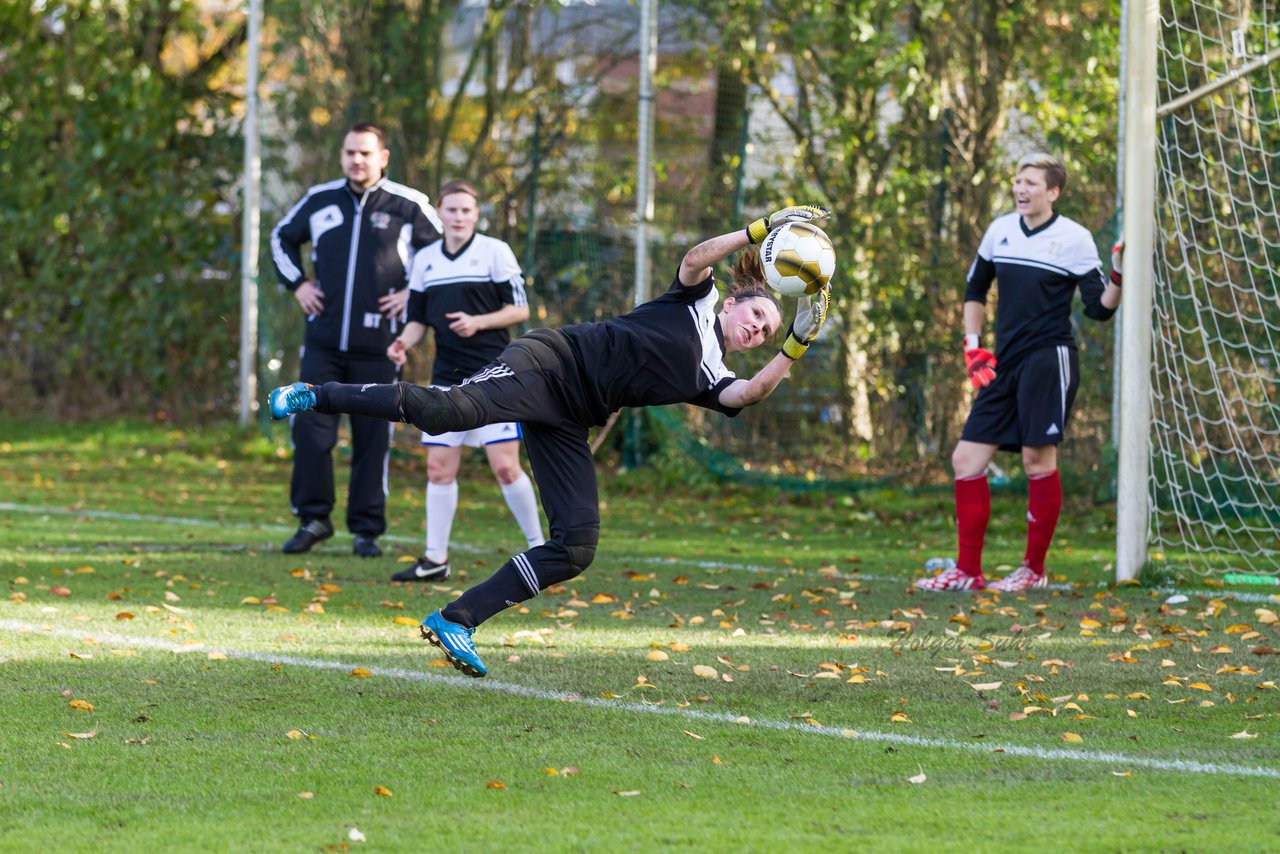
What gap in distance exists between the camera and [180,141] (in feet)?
61.0

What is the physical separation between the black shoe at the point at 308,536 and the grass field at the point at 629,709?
0.14m

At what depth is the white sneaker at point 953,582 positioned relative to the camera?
837 centimetres

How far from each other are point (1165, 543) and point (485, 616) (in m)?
5.36

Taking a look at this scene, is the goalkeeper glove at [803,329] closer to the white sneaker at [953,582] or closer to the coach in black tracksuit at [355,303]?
the white sneaker at [953,582]

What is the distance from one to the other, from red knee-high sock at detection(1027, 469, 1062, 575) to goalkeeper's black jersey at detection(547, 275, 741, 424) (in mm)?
3150

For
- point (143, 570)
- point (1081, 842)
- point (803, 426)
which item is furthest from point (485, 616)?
point (803, 426)

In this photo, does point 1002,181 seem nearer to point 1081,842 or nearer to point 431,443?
point 431,443

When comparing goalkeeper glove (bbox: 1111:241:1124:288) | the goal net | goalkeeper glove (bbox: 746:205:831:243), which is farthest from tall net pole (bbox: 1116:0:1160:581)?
goalkeeper glove (bbox: 746:205:831:243)

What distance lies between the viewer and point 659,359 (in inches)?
232

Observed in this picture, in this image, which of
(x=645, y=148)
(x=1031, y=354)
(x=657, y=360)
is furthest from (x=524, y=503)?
(x=645, y=148)

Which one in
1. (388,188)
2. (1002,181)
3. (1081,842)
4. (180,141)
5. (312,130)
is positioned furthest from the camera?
(180,141)

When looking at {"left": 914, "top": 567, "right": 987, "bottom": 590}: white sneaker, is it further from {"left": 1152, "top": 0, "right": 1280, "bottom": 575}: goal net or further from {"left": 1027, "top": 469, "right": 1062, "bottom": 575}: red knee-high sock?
{"left": 1152, "top": 0, "right": 1280, "bottom": 575}: goal net

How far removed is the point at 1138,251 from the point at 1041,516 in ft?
4.77

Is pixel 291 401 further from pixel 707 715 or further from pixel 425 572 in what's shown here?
pixel 425 572
